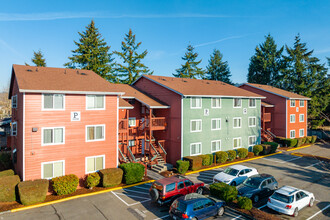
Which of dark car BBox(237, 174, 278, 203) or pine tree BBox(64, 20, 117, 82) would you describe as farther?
pine tree BBox(64, 20, 117, 82)

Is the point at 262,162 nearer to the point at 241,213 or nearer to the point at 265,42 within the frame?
the point at 241,213

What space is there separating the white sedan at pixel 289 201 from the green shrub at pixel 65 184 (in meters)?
14.3

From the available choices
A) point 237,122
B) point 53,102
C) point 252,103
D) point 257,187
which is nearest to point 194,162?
point 257,187

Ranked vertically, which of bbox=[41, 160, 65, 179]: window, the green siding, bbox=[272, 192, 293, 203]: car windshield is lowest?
bbox=[272, 192, 293, 203]: car windshield

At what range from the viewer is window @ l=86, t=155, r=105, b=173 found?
1898cm

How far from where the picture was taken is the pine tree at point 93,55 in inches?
1732

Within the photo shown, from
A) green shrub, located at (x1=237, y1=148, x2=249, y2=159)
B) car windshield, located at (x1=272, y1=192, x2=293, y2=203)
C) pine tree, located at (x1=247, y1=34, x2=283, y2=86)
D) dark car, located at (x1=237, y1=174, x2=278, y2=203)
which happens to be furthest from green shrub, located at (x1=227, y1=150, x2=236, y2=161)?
pine tree, located at (x1=247, y1=34, x2=283, y2=86)

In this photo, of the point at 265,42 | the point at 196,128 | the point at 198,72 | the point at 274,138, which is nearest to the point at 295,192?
the point at 196,128

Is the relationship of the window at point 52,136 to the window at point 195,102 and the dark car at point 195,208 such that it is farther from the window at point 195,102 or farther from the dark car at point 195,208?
the window at point 195,102

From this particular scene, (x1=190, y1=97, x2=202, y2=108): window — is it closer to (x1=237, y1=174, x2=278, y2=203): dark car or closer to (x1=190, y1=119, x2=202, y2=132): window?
(x1=190, y1=119, x2=202, y2=132): window

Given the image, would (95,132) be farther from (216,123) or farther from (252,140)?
(252,140)

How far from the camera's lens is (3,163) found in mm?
22203

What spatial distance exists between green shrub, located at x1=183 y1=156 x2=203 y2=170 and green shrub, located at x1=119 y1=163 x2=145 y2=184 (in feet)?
20.0

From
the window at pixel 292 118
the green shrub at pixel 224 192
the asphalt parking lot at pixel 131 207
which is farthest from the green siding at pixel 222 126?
the window at pixel 292 118
